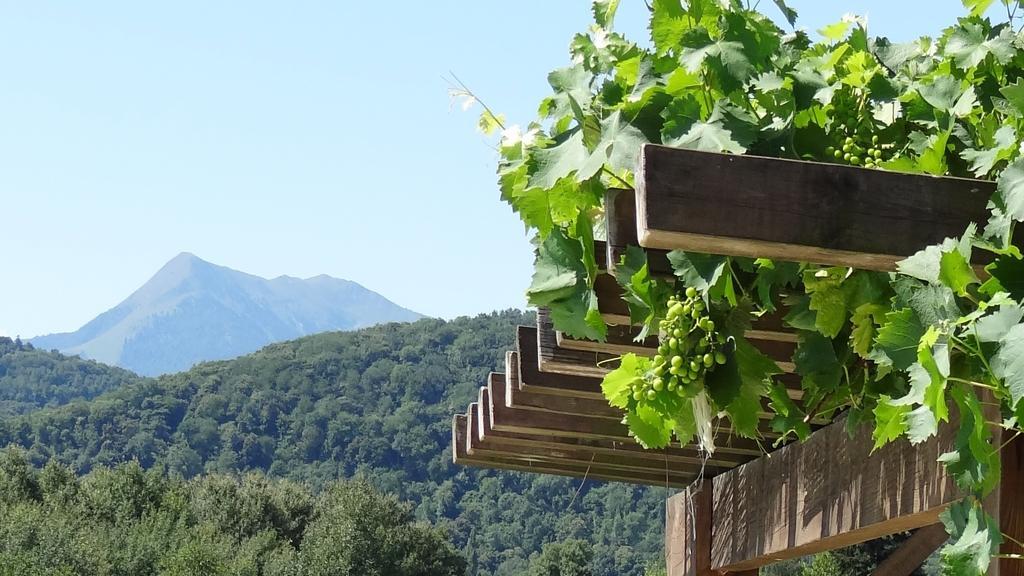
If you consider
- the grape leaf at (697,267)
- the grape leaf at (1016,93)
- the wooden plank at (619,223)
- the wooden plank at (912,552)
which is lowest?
the wooden plank at (912,552)

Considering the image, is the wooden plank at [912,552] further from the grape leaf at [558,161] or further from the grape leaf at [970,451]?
the grape leaf at [558,161]

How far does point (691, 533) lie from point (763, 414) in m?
0.72

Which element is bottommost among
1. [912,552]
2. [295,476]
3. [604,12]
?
[295,476]

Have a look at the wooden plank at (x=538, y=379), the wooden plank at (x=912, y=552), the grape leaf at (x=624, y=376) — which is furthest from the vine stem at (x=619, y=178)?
the wooden plank at (x=912, y=552)

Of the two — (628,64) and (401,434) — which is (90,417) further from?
(628,64)

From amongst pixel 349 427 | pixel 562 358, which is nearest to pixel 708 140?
pixel 562 358

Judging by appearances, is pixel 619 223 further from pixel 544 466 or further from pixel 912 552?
pixel 912 552

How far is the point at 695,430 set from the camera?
1393mm

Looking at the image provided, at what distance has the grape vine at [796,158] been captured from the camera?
3.30 ft

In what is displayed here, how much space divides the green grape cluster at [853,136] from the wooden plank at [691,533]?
147 centimetres

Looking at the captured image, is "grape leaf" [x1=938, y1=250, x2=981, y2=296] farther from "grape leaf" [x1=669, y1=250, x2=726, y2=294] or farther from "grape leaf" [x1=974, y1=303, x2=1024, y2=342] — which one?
"grape leaf" [x1=669, y1=250, x2=726, y2=294]

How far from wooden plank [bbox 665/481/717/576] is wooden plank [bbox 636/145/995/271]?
1.59m

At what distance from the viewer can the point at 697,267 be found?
118 cm

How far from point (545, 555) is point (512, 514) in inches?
291
